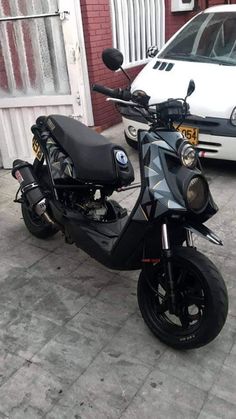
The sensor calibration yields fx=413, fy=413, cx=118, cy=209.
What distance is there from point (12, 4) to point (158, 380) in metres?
3.88

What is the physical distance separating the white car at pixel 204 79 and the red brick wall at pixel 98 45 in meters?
0.89

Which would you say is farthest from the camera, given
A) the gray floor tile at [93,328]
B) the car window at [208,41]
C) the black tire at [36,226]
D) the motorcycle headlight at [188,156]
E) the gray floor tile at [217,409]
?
the car window at [208,41]

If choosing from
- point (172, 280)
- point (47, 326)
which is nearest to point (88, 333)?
point (47, 326)

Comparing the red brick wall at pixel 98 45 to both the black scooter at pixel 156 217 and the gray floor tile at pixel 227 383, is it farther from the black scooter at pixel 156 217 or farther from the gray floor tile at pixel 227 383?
the gray floor tile at pixel 227 383

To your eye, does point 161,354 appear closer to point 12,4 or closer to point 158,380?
point 158,380

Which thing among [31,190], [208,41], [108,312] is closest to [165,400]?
[108,312]

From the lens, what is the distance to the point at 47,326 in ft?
8.50

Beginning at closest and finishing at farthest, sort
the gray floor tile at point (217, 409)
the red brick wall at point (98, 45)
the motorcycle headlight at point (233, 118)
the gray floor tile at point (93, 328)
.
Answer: the gray floor tile at point (217, 409)
the gray floor tile at point (93, 328)
the motorcycle headlight at point (233, 118)
the red brick wall at point (98, 45)

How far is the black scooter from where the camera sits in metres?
2.16

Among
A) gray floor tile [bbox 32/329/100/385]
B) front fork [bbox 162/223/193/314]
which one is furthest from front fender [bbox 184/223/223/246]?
gray floor tile [bbox 32/329/100/385]

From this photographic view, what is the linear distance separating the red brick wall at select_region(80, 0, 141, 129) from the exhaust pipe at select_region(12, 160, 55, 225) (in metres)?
2.82

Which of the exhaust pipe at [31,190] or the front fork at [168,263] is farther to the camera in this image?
the exhaust pipe at [31,190]

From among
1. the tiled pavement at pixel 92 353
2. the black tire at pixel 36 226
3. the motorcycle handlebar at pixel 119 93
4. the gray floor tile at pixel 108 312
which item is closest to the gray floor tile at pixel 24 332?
the tiled pavement at pixel 92 353

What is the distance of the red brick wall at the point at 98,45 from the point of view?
17.7 feet
